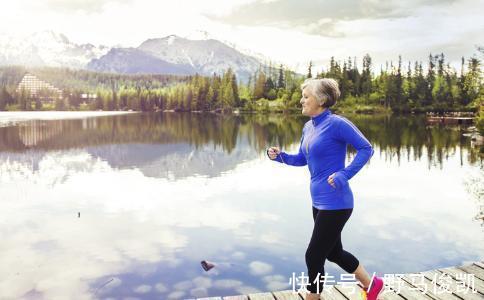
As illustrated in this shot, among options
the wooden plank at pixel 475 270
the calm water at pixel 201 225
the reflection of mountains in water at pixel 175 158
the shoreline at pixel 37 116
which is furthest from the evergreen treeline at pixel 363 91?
the wooden plank at pixel 475 270

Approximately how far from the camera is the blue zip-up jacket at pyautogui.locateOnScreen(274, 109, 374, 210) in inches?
185

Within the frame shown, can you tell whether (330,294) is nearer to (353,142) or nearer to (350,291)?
(350,291)

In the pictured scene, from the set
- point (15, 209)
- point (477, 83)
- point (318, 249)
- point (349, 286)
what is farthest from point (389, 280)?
point (477, 83)

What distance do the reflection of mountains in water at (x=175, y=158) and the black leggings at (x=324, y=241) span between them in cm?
2175

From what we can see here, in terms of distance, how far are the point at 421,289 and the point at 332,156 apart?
8.93 feet

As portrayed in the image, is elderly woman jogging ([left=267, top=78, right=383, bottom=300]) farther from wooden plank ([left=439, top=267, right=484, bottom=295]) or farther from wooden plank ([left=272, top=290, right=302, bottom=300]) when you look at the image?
wooden plank ([left=439, top=267, right=484, bottom=295])

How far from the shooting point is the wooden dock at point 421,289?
6023 millimetres

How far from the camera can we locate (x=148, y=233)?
Answer: 14.7 m

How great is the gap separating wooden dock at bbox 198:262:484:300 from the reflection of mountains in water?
818 inches

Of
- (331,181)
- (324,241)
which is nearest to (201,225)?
(324,241)

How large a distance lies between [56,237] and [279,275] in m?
7.41

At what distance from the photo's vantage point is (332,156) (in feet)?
15.8

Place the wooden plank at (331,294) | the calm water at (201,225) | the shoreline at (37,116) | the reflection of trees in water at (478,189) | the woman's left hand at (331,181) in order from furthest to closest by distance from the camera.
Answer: the shoreline at (37,116)
the reflection of trees in water at (478,189)
the calm water at (201,225)
the wooden plank at (331,294)
the woman's left hand at (331,181)

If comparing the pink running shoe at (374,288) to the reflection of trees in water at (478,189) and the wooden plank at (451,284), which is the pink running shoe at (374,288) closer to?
the wooden plank at (451,284)
